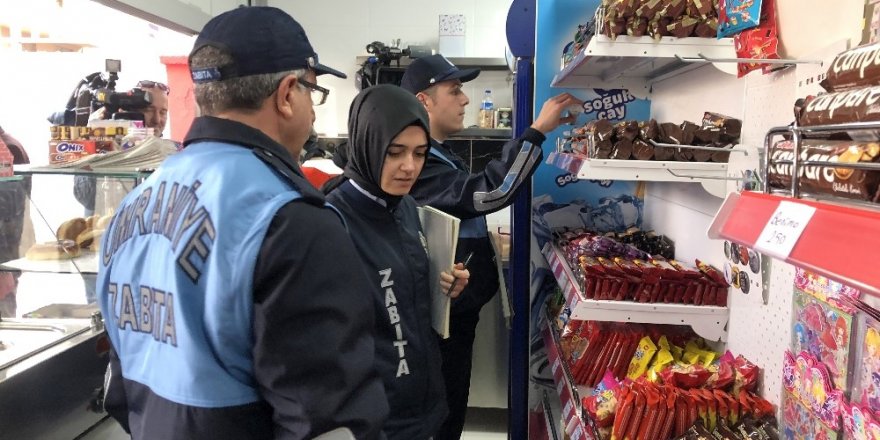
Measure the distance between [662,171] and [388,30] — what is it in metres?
4.14

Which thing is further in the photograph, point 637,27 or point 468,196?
point 468,196

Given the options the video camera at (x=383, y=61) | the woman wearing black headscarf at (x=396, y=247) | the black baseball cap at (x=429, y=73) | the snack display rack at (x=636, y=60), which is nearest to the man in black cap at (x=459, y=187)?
the black baseball cap at (x=429, y=73)

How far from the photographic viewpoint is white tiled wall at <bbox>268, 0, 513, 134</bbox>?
532 cm

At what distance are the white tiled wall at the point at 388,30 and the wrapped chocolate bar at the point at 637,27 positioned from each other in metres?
3.57

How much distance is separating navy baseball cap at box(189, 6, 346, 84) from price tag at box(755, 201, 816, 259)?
0.87 metres

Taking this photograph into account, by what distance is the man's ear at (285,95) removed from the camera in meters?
1.14

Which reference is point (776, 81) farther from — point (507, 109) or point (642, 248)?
point (507, 109)

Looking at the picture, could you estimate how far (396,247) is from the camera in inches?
67.8

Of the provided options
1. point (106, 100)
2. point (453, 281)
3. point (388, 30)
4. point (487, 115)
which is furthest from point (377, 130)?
point (388, 30)

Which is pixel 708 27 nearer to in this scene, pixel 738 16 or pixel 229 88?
pixel 738 16

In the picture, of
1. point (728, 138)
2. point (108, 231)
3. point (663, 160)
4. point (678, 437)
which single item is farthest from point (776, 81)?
point (108, 231)

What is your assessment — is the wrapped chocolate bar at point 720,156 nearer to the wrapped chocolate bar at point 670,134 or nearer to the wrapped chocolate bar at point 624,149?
the wrapped chocolate bar at point 670,134

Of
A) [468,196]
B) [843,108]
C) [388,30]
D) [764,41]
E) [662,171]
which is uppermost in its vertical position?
[388,30]

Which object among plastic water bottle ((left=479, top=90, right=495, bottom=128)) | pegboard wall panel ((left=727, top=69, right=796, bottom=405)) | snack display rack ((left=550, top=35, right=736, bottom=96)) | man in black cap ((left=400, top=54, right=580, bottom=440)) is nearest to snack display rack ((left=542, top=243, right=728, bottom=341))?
pegboard wall panel ((left=727, top=69, right=796, bottom=405))
